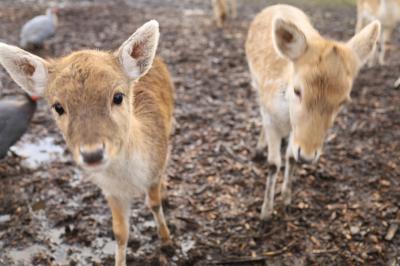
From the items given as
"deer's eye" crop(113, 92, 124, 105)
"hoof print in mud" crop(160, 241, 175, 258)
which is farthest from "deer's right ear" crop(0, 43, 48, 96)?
"hoof print in mud" crop(160, 241, 175, 258)

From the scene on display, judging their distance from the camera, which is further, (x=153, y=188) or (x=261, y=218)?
(x=261, y=218)

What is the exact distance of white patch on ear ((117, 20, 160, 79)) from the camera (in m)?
2.93

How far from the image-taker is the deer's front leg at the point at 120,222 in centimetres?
340

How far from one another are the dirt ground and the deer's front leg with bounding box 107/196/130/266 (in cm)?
32

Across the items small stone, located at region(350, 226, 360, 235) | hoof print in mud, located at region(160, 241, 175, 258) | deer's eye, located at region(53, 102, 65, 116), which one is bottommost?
hoof print in mud, located at region(160, 241, 175, 258)

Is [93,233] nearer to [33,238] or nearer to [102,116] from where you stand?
[33,238]

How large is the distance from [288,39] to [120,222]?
6.33 feet

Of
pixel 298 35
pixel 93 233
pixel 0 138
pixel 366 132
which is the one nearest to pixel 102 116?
pixel 298 35

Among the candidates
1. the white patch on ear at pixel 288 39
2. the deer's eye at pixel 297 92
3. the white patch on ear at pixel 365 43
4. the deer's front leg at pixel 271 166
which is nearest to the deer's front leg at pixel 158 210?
the deer's front leg at pixel 271 166

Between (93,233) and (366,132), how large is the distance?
12.0 ft

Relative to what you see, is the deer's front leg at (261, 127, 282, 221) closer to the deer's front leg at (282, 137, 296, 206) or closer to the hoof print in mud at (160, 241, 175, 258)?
the deer's front leg at (282, 137, 296, 206)

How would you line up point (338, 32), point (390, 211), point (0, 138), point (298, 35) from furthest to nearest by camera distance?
point (338, 32) < point (0, 138) < point (390, 211) < point (298, 35)

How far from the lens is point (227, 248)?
401 centimetres

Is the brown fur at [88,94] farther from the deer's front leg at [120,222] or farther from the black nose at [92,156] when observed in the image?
the deer's front leg at [120,222]
